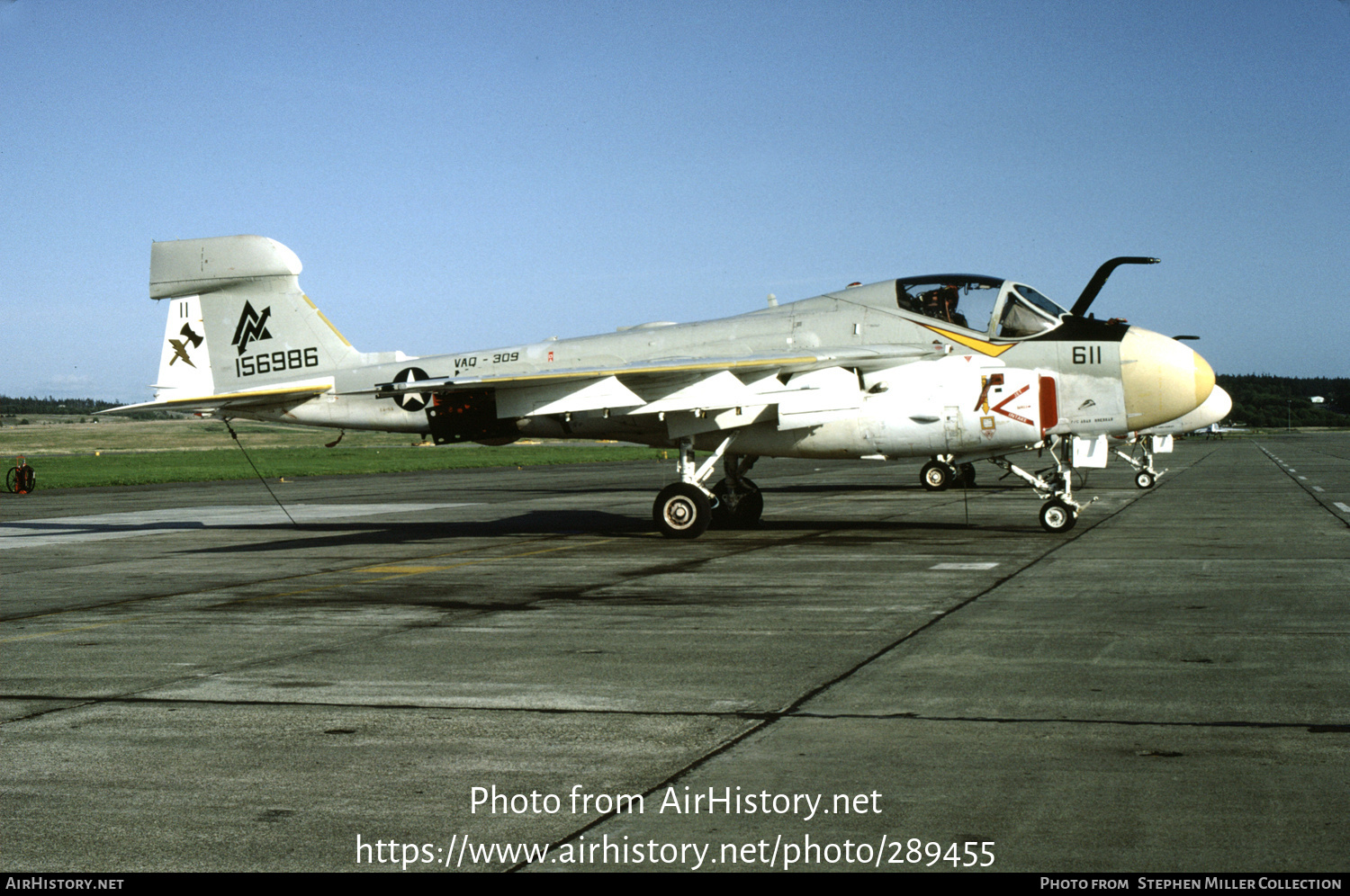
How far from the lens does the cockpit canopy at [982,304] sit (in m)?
16.0

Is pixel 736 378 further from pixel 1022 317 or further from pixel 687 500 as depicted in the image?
pixel 1022 317

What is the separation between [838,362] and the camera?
52.6 ft

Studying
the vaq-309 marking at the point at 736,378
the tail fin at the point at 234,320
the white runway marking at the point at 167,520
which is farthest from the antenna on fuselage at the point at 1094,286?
the white runway marking at the point at 167,520

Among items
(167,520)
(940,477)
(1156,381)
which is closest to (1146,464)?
(940,477)

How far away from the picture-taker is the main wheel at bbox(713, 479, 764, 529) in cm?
1864

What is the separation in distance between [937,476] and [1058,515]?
37.2 ft

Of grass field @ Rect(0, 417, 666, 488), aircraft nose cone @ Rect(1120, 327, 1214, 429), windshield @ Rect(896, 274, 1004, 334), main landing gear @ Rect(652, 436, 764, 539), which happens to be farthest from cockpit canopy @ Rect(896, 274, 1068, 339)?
grass field @ Rect(0, 417, 666, 488)

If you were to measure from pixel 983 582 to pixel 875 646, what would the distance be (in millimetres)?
3660

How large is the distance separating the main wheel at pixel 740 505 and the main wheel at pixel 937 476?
9982 millimetres

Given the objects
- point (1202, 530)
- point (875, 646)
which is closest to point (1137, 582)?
point (875, 646)

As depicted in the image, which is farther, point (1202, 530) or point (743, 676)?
point (1202, 530)

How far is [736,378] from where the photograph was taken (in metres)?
16.5

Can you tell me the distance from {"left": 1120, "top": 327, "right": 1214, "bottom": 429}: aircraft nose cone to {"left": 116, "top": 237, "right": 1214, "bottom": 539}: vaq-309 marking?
21 mm
